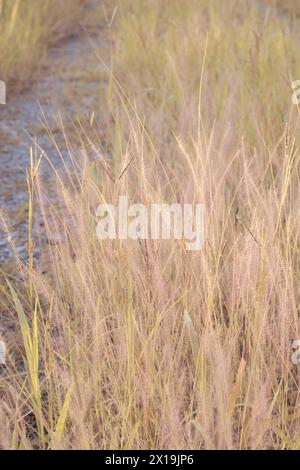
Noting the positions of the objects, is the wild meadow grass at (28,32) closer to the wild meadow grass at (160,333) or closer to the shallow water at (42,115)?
the shallow water at (42,115)

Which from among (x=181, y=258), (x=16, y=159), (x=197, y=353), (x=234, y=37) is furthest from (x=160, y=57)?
(x=197, y=353)

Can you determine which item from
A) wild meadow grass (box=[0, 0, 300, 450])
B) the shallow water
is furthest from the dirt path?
wild meadow grass (box=[0, 0, 300, 450])

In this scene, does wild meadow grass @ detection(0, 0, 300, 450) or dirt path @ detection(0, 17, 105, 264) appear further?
dirt path @ detection(0, 17, 105, 264)

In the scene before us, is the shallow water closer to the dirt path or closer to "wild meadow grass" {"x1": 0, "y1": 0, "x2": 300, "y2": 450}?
the dirt path

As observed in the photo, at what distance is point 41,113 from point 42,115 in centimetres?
17

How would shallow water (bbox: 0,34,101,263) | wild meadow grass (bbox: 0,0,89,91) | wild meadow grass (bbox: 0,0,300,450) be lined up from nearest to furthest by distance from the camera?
wild meadow grass (bbox: 0,0,300,450) < shallow water (bbox: 0,34,101,263) < wild meadow grass (bbox: 0,0,89,91)

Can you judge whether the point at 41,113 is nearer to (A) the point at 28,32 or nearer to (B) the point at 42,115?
(B) the point at 42,115

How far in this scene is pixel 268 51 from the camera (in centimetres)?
260

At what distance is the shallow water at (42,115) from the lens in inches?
77.9

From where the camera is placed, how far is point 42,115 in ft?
8.36

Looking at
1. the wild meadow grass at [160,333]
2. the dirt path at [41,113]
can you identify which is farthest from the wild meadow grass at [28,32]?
the wild meadow grass at [160,333]

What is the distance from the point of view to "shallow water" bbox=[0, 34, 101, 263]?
1979 mm

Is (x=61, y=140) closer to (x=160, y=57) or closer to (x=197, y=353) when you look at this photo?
(x=160, y=57)

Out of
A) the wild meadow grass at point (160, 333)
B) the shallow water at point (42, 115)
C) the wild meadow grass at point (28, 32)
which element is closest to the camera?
the wild meadow grass at point (160, 333)
